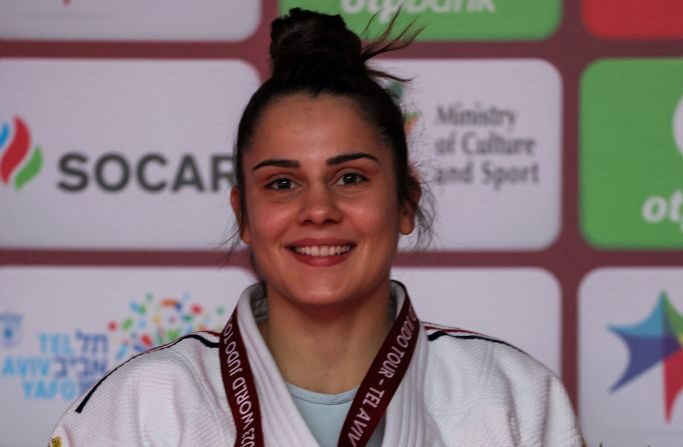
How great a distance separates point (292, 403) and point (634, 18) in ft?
4.40

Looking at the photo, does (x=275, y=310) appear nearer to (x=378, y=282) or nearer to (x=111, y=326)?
(x=378, y=282)

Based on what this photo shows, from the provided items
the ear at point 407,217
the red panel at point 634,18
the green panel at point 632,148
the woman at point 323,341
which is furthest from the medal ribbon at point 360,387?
the red panel at point 634,18

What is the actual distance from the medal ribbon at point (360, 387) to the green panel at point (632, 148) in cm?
90

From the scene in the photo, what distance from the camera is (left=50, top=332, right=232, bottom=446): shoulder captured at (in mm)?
1813

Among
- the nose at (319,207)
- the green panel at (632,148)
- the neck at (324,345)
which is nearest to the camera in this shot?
the nose at (319,207)

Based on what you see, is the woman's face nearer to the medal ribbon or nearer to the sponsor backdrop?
the medal ribbon

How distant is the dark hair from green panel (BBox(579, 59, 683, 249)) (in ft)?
2.70

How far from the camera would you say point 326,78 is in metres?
1.91

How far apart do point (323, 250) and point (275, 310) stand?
0.17 meters

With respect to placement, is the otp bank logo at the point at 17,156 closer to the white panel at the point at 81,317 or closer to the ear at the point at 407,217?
the white panel at the point at 81,317

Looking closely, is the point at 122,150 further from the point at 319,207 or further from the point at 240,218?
the point at 319,207

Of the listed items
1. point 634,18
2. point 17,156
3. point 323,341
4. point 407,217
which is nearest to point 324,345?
point 323,341

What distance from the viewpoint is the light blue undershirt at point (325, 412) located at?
1845 mm

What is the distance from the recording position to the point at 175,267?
8.95ft
